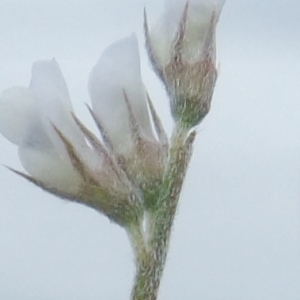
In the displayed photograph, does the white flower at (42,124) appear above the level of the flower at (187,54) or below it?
below

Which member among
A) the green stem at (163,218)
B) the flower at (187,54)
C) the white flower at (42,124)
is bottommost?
the green stem at (163,218)

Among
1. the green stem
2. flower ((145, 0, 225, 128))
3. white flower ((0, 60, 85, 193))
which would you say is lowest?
the green stem
